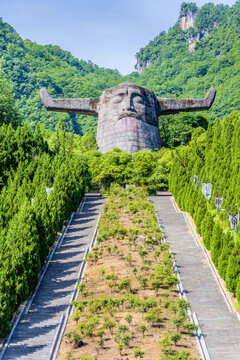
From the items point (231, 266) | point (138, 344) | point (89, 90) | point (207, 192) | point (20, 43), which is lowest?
point (138, 344)

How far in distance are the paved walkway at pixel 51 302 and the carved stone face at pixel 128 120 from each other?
16.5 m

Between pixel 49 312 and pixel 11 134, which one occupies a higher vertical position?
pixel 11 134

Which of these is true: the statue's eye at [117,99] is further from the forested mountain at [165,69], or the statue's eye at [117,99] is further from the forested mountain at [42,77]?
the forested mountain at [42,77]

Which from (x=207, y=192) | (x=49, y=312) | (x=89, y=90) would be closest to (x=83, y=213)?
(x=207, y=192)

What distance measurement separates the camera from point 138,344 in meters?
15.5

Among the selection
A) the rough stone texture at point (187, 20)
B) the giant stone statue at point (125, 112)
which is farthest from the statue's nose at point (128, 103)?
the rough stone texture at point (187, 20)

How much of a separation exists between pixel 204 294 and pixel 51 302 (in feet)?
18.0

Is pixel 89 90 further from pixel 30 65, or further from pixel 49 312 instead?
pixel 49 312

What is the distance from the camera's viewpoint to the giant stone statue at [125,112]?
43469mm

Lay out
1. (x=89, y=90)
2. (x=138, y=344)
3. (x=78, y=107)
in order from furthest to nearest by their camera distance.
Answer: (x=89, y=90) < (x=78, y=107) < (x=138, y=344)

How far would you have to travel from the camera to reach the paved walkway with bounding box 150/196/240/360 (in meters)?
16.0

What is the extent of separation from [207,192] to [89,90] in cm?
7505

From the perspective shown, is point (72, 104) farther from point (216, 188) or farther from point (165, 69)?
point (165, 69)

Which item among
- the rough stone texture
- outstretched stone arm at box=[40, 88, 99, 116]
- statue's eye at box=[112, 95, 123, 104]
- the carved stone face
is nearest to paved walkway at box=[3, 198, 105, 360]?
the carved stone face
